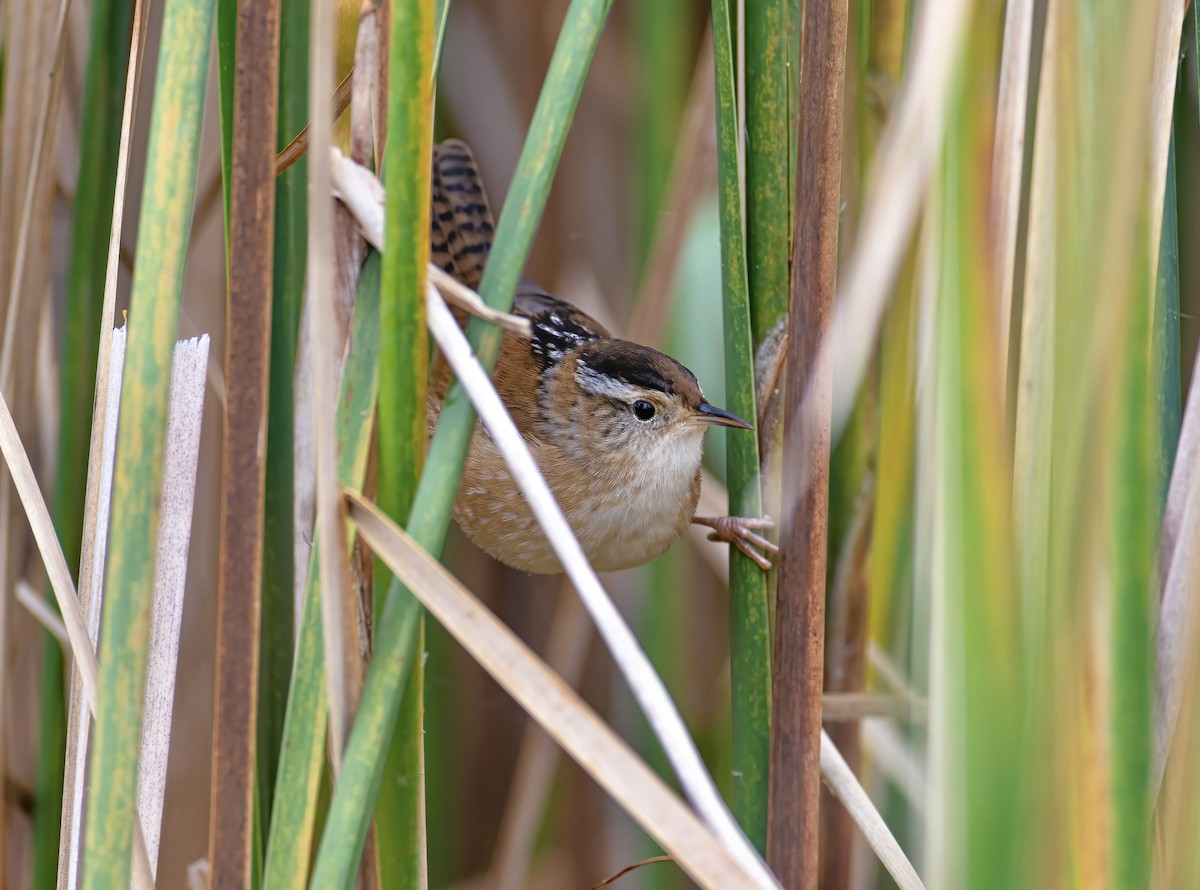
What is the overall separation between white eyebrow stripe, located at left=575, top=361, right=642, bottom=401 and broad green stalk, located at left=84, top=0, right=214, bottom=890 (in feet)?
3.20

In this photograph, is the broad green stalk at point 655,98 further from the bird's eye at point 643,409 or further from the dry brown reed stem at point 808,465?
the dry brown reed stem at point 808,465

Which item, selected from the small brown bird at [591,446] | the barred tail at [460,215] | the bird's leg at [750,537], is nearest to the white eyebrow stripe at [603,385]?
the small brown bird at [591,446]

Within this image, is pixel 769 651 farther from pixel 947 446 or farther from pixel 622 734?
pixel 622 734

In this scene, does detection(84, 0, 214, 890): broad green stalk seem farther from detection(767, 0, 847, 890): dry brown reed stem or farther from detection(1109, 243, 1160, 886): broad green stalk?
detection(1109, 243, 1160, 886): broad green stalk

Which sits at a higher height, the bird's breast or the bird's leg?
the bird's leg

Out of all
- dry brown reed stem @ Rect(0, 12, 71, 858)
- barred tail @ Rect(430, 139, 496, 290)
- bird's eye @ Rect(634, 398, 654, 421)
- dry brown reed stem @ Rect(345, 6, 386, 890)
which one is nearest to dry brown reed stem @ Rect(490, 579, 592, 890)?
bird's eye @ Rect(634, 398, 654, 421)

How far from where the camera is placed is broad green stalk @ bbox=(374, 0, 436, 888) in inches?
34.5

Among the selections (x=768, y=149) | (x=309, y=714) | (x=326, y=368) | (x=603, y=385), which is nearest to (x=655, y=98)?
(x=603, y=385)

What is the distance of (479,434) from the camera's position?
1730 mm

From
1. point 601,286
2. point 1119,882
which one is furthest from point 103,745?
point 601,286

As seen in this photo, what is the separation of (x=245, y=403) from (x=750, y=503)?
55 centimetres

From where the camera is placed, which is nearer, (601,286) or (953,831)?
(953,831)

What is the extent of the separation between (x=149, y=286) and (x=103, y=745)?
13.4 inches

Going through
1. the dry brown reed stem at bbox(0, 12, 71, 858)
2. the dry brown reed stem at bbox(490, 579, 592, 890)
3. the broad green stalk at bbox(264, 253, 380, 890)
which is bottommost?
the dry brown reed stem at bbox(490, 579, 592, 890)
